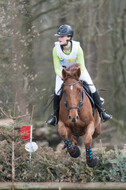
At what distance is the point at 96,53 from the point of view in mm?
15102

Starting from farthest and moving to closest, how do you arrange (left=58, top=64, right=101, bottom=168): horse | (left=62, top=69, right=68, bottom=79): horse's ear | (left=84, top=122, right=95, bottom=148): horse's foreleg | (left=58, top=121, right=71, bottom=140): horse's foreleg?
1. (left=58, top=121, right=71, bottom=140): horse's foreleg
2. (left=84, top=122, right=95, bottom=148): horse's foreleg
3. (left=62, top=69, right=68, bottom=79): horse's ear
4. (left=58, top=64, right=101, bottom=168): horse

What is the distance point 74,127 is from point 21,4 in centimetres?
436

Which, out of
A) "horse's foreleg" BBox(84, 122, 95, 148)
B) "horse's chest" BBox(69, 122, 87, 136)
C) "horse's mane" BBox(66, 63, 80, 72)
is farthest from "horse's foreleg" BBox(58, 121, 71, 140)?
"horse's mane" BBox(66, 63, 80, 72)

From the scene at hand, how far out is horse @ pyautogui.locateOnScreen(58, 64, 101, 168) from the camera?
215 inches

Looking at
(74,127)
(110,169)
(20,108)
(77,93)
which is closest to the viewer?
(77,93)

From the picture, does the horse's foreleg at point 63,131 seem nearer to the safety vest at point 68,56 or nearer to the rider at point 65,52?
the rider at point 65,52

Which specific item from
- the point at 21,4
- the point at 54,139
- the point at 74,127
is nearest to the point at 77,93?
the point at 74,127

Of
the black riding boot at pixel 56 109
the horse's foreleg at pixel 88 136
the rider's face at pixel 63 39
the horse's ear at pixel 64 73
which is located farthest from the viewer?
the black riding boot at pixel 56 109

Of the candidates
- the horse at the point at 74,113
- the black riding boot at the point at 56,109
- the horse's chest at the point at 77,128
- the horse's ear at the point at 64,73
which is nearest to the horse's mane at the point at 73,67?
the horse at the point at 74,113

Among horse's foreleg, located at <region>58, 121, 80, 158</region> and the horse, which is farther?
horse's foreleg, located at <region>58, 121, 80, 158</region>

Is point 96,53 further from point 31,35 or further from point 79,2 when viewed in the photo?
point 31,35

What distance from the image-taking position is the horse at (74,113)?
215 inches

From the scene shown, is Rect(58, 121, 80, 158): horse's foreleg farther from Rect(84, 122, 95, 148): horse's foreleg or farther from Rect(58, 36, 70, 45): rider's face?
Rect(58, 36, 70, 45): rider's face

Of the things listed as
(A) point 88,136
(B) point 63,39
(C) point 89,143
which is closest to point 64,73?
(B) point 63,39
